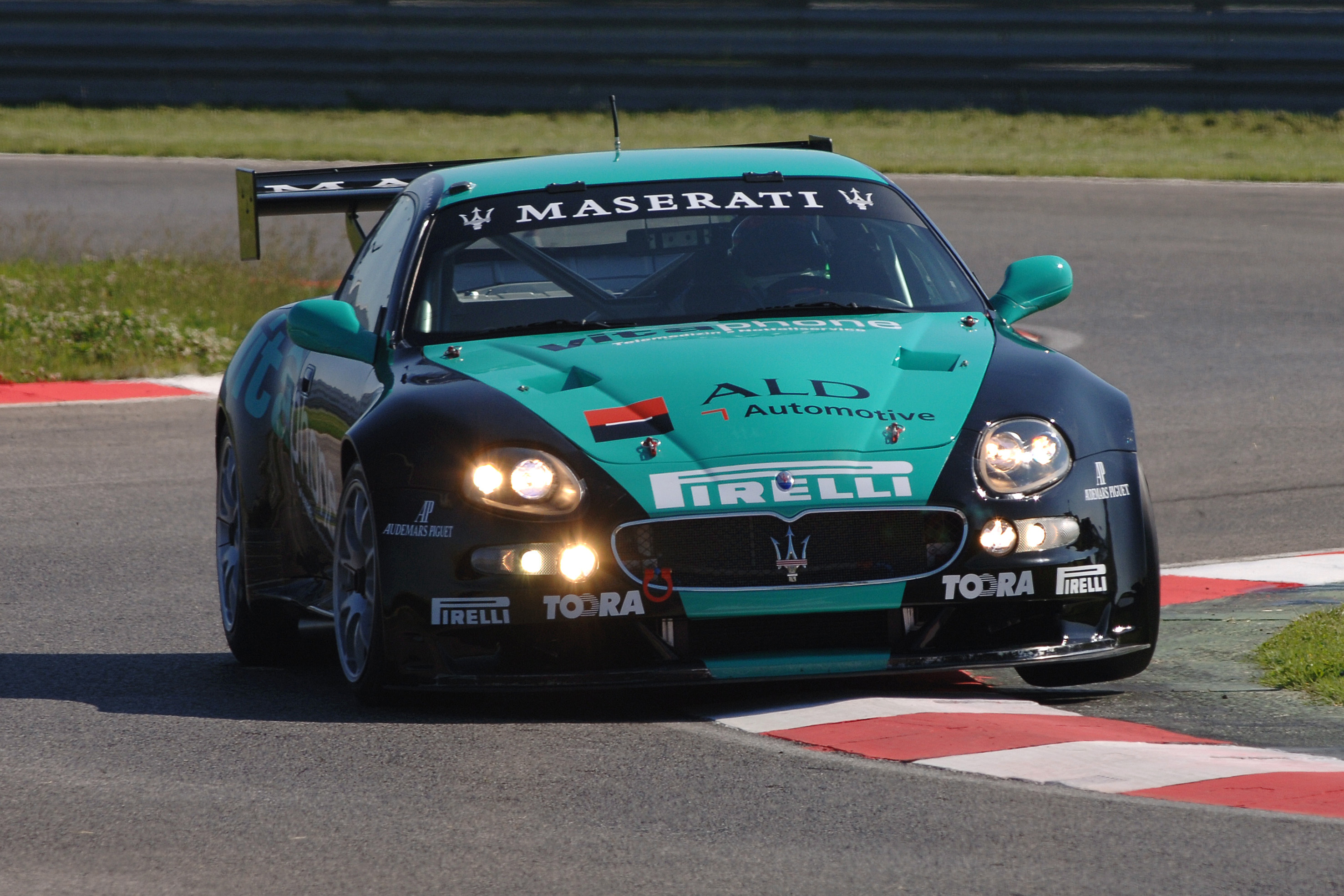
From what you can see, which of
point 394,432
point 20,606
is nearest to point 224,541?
point 20,606

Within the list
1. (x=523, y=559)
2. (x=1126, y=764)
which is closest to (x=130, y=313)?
(x=523, y=559)

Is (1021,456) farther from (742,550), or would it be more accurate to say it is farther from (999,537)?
(742,550)

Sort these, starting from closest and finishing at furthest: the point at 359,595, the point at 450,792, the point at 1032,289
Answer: the point at 450,792, the point at 359,595, the point at 1032,289

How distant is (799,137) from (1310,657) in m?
19.9

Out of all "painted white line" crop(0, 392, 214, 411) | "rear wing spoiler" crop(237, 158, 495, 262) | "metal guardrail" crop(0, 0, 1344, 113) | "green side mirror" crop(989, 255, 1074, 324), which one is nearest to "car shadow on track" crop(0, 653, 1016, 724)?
"green side mirror" crop(989, 255, 1074, 324)

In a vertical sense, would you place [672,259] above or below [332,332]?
above

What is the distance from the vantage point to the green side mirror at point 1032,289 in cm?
625

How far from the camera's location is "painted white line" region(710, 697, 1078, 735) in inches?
203

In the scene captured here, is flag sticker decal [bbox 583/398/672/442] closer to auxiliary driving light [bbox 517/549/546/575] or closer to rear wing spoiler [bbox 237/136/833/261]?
auxiliary driving light [bbox 517/549/546/575]

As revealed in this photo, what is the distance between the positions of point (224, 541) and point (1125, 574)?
10.3 ft

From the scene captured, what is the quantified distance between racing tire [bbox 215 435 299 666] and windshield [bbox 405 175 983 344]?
1.16m

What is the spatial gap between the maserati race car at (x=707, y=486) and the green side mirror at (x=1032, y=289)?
0.05 meters

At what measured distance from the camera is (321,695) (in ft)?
19.7

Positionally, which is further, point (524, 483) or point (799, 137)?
point (799, 137)
